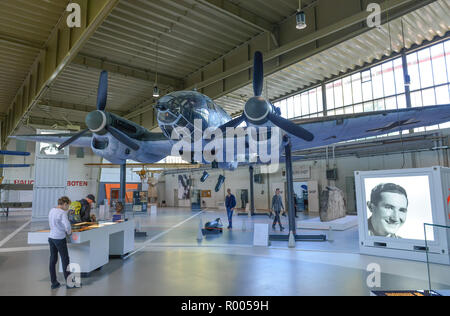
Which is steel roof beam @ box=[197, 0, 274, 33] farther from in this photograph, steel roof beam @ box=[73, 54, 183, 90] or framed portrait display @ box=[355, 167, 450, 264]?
framed portrait display @ box=[355, 167, 450, 264]

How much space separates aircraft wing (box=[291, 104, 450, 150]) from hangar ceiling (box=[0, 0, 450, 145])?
2868 millimetres

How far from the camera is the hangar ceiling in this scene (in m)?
8.97

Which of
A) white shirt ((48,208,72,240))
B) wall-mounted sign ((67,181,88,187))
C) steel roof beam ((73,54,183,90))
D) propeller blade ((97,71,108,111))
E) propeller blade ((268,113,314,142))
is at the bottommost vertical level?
white shirt ((48,208,72,240))

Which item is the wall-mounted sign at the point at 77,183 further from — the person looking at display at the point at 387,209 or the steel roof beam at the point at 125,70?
the person looking at display at the point at 387,209

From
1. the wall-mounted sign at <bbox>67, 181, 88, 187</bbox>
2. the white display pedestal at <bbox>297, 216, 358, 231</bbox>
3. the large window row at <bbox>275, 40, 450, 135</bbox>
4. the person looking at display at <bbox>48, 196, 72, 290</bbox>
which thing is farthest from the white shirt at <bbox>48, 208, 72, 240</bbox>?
the wall-mounted sign at <bbox>67, 181, 88, 187</bbox>

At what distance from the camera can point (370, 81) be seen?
61.4 ft

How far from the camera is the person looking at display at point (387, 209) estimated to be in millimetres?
6941

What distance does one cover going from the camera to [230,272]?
5.80 m

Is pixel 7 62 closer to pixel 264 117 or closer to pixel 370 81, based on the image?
pixel 264 117

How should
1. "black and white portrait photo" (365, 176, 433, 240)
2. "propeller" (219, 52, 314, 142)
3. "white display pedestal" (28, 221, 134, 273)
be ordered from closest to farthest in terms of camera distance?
"white display pedestal" (28, 221, 134, 273)
"black and white portrait photo" (365, 176, 433, 240)
"propeller" (219, 52, 314, 142)

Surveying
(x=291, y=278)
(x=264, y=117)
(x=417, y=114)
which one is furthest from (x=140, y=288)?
(x=417, y=114)

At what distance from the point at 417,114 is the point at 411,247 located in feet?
12.0

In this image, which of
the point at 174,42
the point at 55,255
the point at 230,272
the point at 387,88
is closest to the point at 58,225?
the point at 55,255

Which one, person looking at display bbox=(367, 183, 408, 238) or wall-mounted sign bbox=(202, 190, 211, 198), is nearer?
person looking at display bbox=(367, 183, 408, 238)
